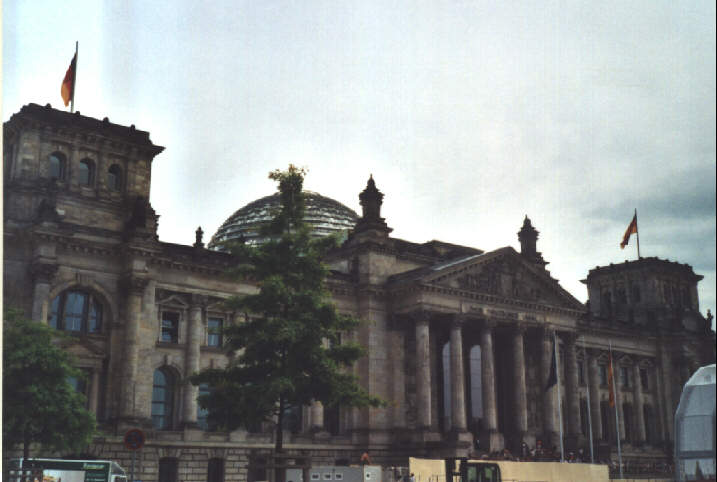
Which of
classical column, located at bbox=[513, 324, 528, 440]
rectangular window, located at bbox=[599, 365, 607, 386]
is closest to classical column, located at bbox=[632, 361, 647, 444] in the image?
rectangular window, located at bbox=[599, 365, 607, 386]

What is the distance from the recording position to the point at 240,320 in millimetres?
47938

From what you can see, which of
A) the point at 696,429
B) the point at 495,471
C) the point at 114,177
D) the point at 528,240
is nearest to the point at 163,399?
the point at 114,177

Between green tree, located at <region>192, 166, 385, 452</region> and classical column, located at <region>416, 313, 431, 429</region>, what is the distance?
19.8 meters

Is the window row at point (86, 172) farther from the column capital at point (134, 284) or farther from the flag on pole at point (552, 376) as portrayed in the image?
the flag on pole at point (552, 376)

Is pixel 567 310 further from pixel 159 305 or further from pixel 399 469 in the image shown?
pixel 159 305

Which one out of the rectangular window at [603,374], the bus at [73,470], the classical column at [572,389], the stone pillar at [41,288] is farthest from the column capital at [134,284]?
the rectangular window at [603,374]

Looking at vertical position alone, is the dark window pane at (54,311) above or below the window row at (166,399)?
above

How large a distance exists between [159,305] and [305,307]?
16.7 meters

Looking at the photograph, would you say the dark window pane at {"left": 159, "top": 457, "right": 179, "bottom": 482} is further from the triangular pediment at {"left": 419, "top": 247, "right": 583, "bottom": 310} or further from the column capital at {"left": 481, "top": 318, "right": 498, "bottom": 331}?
the column capital at {"left": 481, "top": 318, "right": 498, "bottom": 331}

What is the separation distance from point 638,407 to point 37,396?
58.8m

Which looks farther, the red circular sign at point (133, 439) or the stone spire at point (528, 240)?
the stone spire at point (528, 240)

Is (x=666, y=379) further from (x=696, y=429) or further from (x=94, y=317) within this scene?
(x=696, y=429)

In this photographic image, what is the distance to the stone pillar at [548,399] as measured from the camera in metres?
57.6

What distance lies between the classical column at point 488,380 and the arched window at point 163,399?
21180 mm
